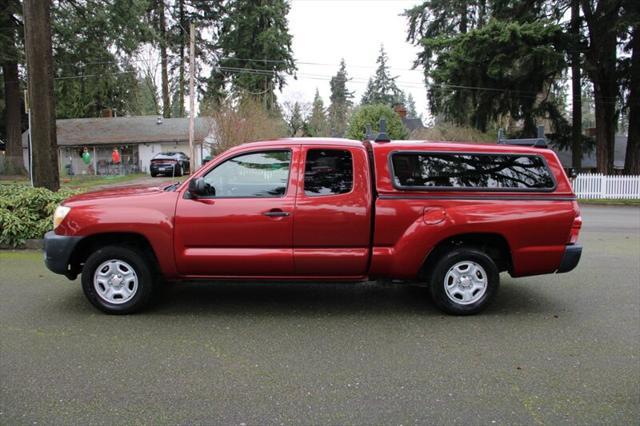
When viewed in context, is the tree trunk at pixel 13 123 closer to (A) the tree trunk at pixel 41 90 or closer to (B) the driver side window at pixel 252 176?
(A) the tree trunk at pixel 41 90

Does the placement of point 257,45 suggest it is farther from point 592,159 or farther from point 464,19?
point 592,159

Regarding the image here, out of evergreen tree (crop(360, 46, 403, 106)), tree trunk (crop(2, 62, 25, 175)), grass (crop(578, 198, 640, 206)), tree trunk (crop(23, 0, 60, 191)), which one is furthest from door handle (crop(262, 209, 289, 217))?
evergreen tree (crop(360, 46, 403, 106))

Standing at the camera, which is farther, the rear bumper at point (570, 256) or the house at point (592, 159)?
the house at point (592, 159)

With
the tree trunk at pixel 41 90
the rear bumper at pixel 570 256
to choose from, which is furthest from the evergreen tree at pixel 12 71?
the rear bumper at pixel 570 256

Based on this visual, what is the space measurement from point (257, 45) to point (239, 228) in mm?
41507

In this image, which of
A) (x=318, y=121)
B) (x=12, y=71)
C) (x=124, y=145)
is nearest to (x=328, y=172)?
(x=12, y=71)

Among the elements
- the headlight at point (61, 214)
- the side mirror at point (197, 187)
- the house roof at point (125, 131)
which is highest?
the house roof at point (125, 131)

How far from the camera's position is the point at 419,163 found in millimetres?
5434

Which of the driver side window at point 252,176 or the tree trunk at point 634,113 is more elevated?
the tree trunk at point 634,113

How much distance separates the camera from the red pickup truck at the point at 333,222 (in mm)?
5184

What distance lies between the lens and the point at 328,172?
17.5 ft

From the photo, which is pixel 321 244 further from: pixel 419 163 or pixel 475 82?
pixel 475 82

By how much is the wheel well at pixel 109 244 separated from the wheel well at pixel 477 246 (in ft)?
9.26

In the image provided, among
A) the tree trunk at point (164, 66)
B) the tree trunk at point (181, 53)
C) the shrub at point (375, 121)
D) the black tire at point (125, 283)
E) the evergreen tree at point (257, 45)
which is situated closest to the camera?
the black tire at point (125, 283)
